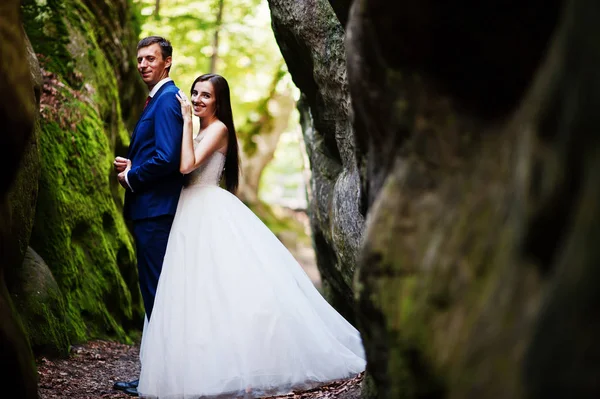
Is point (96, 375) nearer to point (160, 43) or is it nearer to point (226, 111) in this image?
point (226, 111)

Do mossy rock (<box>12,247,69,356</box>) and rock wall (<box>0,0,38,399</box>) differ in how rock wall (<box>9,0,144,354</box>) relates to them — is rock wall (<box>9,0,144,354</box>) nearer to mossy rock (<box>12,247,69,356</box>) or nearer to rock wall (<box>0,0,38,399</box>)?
mossy rock (<box>12,247,69,356</box>)

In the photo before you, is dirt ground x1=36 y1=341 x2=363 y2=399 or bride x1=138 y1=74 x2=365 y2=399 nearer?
bride x1=138 y1=74 x2=365 y2=399

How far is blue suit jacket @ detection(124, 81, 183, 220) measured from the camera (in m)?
6.18

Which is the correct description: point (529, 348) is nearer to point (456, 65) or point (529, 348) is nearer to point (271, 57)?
point (456, 65)

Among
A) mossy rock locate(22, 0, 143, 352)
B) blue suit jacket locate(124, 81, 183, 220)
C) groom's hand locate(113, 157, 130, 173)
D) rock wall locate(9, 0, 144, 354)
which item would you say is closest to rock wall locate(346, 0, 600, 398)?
blue suit jacket locate(124, 81, 183, 220)

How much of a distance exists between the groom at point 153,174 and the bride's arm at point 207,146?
115 millimetres

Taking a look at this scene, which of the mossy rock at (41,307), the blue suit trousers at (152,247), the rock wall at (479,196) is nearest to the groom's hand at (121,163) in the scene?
the blue suit trousers at (152,247)

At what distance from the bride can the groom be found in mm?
115

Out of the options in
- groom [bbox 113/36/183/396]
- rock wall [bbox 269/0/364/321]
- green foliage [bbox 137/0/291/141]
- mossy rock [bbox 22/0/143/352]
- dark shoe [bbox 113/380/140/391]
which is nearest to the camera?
dark shoe [bbox 113/380/140/391]

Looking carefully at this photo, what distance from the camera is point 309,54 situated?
8.41 metres

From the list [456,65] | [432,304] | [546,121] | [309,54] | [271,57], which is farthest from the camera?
[271,57]

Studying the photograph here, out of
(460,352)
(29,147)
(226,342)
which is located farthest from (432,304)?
(29,147)

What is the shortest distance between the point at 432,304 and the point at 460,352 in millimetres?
338

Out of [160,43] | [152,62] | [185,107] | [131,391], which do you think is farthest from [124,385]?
[160,43]
